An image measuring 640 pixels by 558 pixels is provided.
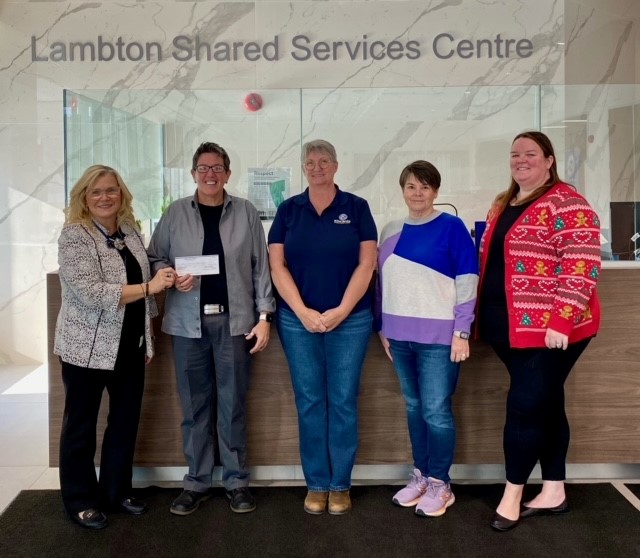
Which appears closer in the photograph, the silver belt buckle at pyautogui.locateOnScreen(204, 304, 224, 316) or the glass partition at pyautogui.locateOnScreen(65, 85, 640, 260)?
the silver belt buckle at pyautogui.locateOnScreen(204, 304, 224, 316)

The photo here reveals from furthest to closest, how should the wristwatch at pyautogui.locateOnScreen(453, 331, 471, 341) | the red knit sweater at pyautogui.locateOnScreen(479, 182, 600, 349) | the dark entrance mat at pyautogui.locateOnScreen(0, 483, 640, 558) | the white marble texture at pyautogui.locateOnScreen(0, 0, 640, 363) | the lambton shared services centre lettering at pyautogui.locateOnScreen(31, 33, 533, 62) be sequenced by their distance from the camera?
the lambton shared services centre lettering at pyautogui.locateOnScreen(31, 33, 533, 62), the white marble texture at pyautogui.locateOnScreen(0, 0, 640, 363), the wristwatch at pyautogui.locateOnScreen(453, 331, 471, 341), the dark entrance mat at pyautogui.locateOnScreen(0, 483, 640, 558), the red knit sweater at pyautogui.locateOnScreen(479, 182, 600, 349)

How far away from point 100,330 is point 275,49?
3.36 m

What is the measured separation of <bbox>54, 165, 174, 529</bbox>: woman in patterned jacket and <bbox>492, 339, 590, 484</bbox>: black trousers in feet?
4.47

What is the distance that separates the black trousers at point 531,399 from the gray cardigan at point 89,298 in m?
1.46

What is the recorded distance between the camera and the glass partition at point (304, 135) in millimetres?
4930

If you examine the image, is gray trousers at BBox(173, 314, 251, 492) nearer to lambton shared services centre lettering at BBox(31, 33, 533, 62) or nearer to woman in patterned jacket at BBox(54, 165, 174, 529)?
woman in patterned jacket at BBox(54, 165, 174, 529)

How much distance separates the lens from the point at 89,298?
2426mm

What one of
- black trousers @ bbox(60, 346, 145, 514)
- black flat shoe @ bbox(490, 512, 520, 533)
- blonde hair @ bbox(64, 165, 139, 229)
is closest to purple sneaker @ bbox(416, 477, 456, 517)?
black flat shoe @ bbox(490, 512, 520, 533)

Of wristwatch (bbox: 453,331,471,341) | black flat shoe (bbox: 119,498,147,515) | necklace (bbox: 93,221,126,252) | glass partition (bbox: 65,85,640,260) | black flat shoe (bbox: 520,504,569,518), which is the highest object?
glass partition (bbox: 65,85,640,260)

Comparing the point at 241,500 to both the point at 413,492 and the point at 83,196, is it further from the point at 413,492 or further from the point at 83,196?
the point at 83,196

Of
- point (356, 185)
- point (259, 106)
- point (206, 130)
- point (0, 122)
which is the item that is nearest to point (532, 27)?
point (356, 185)

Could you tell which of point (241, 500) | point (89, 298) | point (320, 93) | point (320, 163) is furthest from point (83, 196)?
point (320, 93)

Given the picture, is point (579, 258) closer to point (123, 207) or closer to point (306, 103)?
point (123, 207)

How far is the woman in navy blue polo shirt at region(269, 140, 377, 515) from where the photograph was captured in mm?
2545
